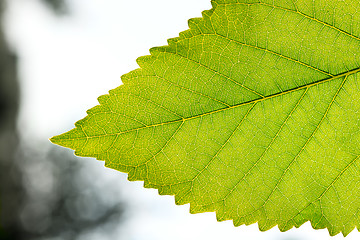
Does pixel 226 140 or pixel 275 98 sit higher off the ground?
pixel 275 98

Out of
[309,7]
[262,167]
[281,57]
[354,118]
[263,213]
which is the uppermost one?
[309,7]

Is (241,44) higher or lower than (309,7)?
lower

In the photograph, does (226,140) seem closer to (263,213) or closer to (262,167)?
(262,167)

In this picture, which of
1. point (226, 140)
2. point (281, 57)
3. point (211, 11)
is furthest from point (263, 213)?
point (211, 11)

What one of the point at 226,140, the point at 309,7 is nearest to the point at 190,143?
the point at 226,140

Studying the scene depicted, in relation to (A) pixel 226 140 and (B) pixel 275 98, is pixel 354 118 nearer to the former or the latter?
(B) pixel 275 98

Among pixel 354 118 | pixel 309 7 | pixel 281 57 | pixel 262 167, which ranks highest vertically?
pixel 309 7
